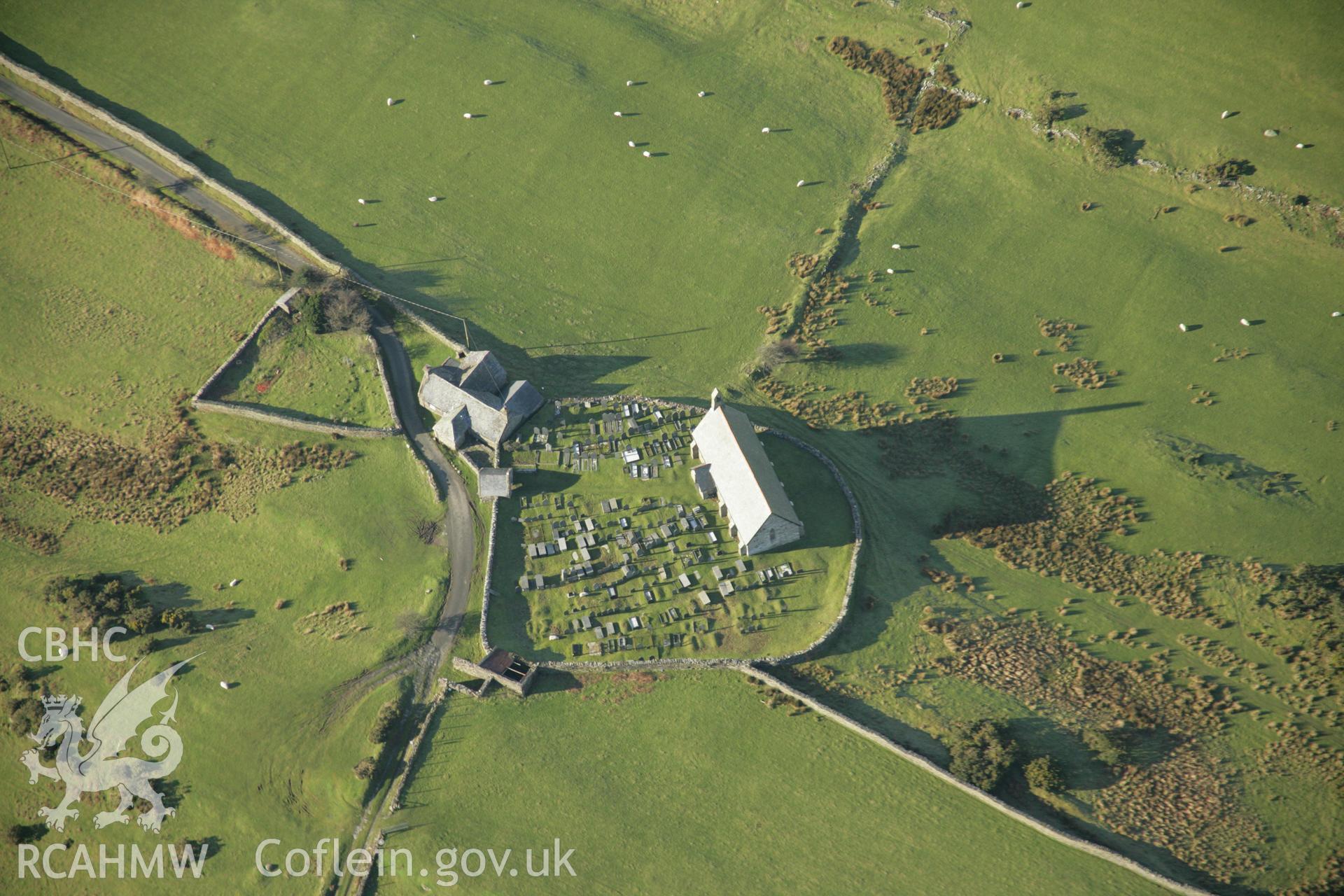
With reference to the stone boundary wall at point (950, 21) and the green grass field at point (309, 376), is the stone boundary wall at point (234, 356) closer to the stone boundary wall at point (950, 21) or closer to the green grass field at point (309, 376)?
the green grass field at point (309, 376)

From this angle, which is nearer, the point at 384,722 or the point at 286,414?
the point at 384,722

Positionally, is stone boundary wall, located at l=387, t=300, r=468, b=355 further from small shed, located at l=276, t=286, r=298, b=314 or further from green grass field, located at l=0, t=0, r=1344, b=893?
small shed, located at l=276, t=286, r=298, b=314

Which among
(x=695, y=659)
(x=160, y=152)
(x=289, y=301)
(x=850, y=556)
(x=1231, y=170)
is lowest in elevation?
(x=695, y=659)

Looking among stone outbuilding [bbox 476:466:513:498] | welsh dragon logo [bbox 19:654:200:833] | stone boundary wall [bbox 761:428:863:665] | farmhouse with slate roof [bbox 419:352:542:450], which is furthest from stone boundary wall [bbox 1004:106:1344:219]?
welsh dragon logo [bbox 19:654:200:833]

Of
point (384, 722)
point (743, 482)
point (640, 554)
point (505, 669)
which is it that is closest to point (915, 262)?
point (743, 482)

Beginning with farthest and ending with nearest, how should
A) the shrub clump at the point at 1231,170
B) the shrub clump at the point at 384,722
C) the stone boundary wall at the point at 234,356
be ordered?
1. the shrub clump at the point at 1231,170
2. the stone boundary wall at the point at 234,356
3. the shrub clump at the point at 384,722

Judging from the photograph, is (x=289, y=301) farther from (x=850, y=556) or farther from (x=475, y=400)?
(x=850, y=556)

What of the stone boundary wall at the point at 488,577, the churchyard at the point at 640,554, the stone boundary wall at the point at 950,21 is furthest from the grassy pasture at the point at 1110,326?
the stone boundary wall at the point at 488,577
